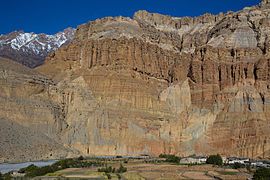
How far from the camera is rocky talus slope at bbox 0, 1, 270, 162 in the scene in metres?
99.0

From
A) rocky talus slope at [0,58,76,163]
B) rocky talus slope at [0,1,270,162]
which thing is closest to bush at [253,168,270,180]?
rocky talus slope at [0,58,76,163]

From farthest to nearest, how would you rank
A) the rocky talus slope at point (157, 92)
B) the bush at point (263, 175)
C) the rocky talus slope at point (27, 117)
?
→ the rocky talus slope at point (157, 92), the rocky talus slope at point (27, 117), the bush at point (263, 175)

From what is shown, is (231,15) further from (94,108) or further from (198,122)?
(94,108)

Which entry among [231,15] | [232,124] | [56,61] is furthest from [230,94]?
[56,61]

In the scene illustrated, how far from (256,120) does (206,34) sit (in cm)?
3618

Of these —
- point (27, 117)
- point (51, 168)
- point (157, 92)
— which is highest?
point (157, 92)

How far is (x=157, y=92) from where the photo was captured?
112m

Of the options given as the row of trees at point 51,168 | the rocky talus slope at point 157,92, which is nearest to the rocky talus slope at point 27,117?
the rocky talus slope at point 157,92

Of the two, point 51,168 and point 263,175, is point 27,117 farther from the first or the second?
point 263,175

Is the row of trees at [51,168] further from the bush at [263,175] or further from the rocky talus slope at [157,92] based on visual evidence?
the bush at [263,175]

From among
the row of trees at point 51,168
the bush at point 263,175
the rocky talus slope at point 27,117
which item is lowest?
the bush at point 263,175

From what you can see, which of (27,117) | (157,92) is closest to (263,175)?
(27,117)

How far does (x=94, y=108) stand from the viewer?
100750 millimetres

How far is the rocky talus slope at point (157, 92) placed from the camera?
9900cm
